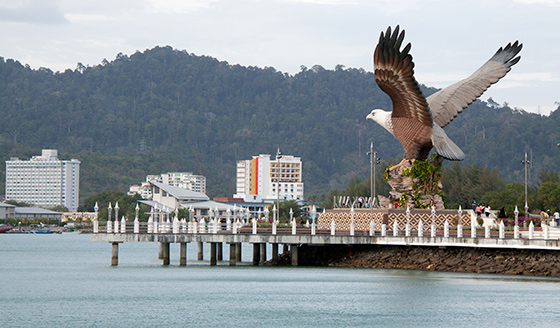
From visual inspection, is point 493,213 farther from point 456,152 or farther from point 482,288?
point 482,288

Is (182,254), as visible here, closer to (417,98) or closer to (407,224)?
(407,224)

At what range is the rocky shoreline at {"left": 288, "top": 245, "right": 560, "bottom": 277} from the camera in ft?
148

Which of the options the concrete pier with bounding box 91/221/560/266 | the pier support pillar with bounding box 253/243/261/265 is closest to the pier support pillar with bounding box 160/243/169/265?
the concrete pier with bounding box 91/221/560/266

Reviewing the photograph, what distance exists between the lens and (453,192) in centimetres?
10944

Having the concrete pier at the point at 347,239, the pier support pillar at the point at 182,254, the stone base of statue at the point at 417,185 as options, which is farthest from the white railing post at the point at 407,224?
the pier support pillar at the point at 182,254

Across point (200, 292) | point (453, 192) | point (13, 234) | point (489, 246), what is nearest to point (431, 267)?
point (489, 246)

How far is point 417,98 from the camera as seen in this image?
176ft

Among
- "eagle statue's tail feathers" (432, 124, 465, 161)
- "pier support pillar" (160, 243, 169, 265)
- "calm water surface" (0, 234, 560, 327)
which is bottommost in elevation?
"calm water surface" (0, 234, 560, 327)

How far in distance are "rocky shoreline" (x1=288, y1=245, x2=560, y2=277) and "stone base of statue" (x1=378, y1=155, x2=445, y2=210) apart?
187 inches

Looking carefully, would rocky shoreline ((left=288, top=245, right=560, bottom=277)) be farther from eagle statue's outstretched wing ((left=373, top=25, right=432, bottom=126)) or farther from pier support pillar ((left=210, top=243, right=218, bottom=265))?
eagle statue's outstretched wing ((left=373, top=25, right=432, bottom=126))

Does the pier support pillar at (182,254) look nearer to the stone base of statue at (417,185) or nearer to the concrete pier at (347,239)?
the concrete pier at (347,239)

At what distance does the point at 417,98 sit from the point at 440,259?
9614 mm

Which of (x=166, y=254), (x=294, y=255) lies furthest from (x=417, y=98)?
(x=166, y=254)

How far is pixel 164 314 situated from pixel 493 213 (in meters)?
27.3
